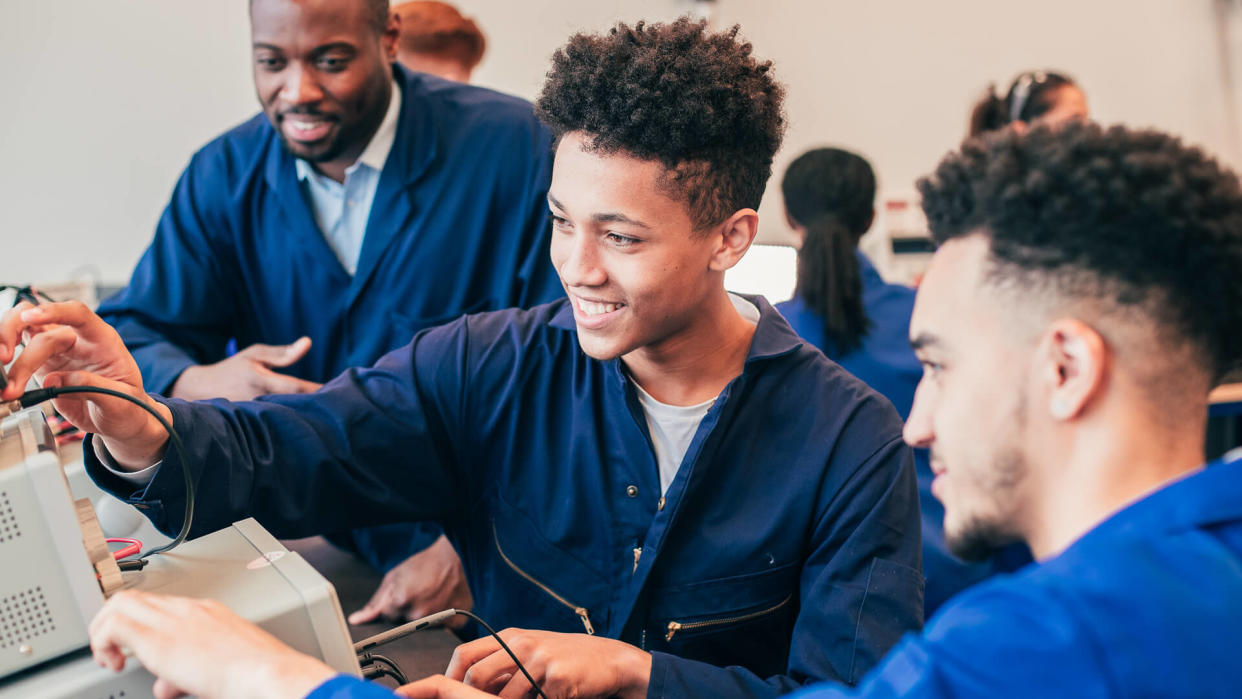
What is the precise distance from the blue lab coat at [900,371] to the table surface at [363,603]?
1029 mm

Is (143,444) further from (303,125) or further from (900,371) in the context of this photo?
(900,371)

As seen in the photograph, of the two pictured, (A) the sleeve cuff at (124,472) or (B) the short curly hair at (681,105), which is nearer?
(A) the sleeve cuff at (124,472)

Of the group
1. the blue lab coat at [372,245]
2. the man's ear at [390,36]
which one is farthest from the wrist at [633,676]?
the man's ear at [390,36]

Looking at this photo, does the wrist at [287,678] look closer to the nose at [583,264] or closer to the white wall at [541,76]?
the nose at [583,264]

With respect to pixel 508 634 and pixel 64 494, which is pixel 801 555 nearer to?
pixel 508 634

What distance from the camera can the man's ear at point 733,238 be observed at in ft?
4.01

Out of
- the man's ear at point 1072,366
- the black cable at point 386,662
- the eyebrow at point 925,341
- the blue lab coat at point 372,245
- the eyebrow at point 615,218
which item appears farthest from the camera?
the blue lab coat at point 372,245

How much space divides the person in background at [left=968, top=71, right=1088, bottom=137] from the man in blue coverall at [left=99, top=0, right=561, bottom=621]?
5.94 feet

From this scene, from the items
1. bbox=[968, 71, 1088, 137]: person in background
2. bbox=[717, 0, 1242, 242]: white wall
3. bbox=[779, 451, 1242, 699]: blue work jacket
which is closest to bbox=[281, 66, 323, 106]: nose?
bbox=[779, 451, 1242, 699]: blue work jacket

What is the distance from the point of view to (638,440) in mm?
1219

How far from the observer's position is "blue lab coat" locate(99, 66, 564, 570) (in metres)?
1.80

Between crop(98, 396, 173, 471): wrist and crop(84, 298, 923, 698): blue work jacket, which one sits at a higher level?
crop(98, 396, 173, 471): wrist

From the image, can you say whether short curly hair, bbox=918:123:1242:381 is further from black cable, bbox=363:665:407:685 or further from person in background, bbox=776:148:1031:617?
person in background, bbox=776:148:1031:617

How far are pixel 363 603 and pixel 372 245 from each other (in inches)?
25.7
